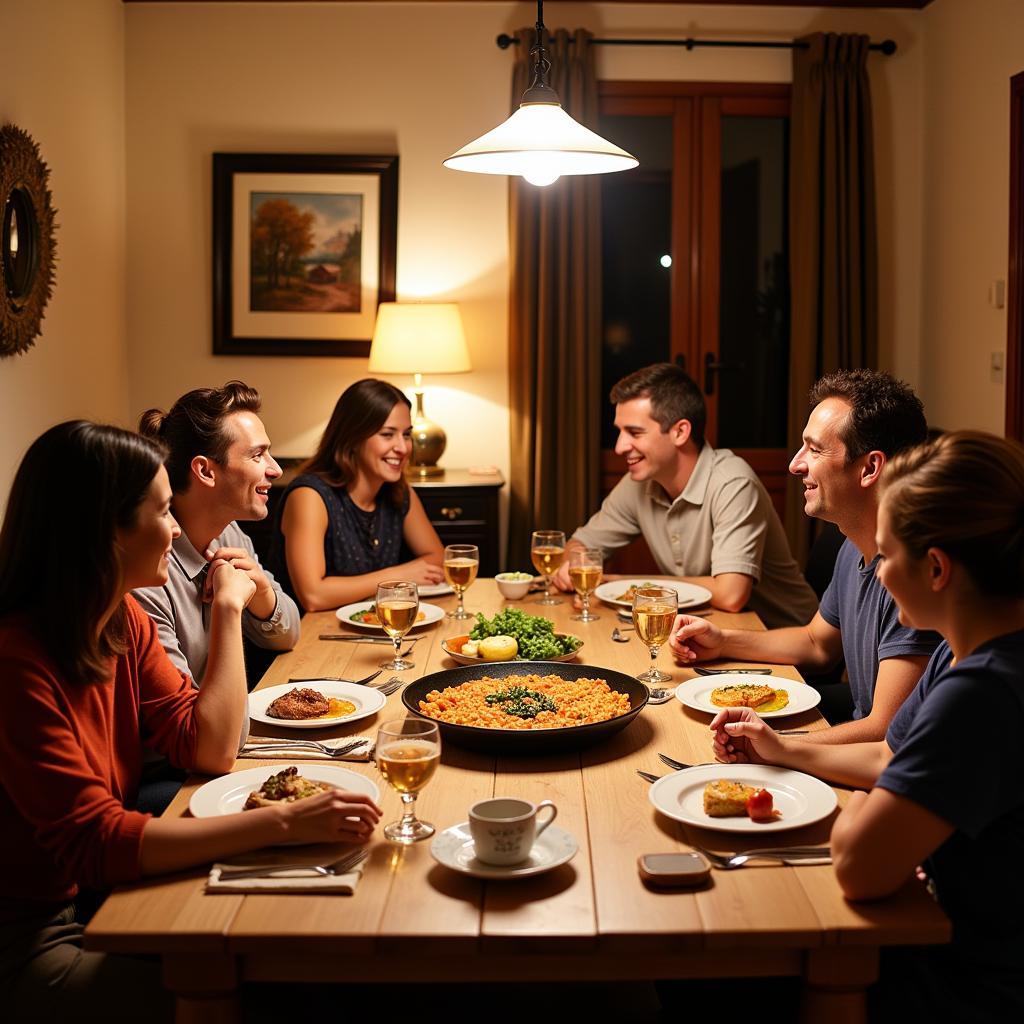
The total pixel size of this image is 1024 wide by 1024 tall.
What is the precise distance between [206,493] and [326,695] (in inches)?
20.5

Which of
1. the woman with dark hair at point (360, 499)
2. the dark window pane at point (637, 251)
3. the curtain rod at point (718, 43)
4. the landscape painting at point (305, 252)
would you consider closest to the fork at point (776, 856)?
the woman with dark hair at point (360, 499)

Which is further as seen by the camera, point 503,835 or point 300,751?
point 300,751

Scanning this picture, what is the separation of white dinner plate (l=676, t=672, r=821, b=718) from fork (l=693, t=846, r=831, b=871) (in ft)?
1.76

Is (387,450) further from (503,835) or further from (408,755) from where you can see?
(503,835)

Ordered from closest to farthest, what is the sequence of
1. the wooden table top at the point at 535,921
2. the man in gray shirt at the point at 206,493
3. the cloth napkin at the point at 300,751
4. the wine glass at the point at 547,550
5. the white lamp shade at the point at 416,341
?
the wooden table top at the point at 535,921 → the cloth napkin at the point at 300,751 → the man in gray shirt at the point at 206,493 → the wine glass at the point at 547,550 → the white lamp shade at the point at 416,341

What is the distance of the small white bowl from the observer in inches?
121

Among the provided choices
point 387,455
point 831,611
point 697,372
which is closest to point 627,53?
point 697,372

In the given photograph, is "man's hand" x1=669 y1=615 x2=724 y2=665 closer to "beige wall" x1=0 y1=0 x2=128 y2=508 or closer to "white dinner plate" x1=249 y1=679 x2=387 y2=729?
"white dinner plate" x1=249 y1=679 x2=387 y2=729

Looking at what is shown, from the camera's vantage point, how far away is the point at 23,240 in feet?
13.2

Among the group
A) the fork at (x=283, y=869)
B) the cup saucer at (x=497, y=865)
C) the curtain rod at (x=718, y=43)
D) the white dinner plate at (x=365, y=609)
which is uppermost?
the curtain rod at (x=718, y=43)

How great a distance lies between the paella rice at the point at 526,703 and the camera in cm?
190

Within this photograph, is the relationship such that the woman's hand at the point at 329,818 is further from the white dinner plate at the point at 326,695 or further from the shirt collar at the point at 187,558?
the shirt collar at the point at 187,558

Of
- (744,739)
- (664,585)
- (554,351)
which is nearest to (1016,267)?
(554,351)

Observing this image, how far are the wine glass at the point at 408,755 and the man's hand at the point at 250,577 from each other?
733 millimetres
